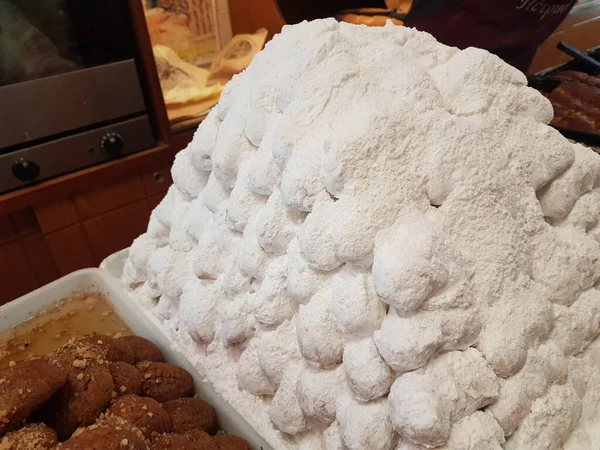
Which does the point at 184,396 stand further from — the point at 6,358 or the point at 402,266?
the point at 402,266

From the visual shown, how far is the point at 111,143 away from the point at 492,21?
1255 mm

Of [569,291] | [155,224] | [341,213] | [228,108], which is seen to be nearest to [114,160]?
[155,224]

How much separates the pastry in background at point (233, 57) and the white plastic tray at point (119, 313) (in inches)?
43.8

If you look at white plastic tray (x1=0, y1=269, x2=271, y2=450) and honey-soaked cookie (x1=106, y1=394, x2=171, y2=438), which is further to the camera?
white plastic tray (x1=0, y1=269, x2=271, y2=450)

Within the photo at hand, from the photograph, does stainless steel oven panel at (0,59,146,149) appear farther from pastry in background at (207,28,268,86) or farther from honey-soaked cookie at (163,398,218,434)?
honey-soaked cookie at (163,398,218,434)

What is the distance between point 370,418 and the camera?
68 cm

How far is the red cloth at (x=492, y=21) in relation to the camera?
4.52 feet

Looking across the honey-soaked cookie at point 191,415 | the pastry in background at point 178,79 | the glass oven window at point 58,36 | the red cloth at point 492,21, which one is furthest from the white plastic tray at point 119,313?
the red cloth at point 492,21

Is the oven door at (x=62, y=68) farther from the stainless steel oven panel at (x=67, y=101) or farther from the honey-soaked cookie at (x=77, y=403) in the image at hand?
the honey-soaked cookie at (x=77, y=403)

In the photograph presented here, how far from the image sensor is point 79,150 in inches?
68.2

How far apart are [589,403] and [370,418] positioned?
0.31 metres

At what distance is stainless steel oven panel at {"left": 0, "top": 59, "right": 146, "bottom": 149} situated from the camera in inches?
61.6

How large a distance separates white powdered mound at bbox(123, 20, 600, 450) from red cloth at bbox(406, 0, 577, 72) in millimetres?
638

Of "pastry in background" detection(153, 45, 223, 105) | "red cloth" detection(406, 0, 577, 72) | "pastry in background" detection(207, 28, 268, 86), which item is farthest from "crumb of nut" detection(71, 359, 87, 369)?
"pastry in background" detection(207, 28, 268, 86)
